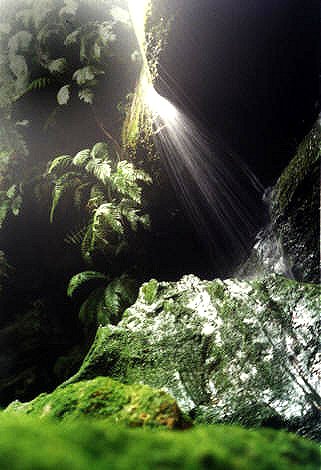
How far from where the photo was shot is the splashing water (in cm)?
392

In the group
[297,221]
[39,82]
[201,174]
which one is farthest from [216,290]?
[39,82]

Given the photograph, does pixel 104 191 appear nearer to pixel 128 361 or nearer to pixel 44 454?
pixel 128 361

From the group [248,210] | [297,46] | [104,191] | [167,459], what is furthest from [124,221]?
[167,459]

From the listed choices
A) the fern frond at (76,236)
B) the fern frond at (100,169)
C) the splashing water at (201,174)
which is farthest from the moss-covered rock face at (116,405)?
the fern frond at (76,236)

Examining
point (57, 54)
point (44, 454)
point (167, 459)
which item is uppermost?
point (57, 54)

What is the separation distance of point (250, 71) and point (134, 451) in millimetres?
3194

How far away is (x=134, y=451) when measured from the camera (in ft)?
2.04

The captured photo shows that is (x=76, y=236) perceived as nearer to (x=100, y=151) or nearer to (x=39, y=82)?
(x=100, y=151)

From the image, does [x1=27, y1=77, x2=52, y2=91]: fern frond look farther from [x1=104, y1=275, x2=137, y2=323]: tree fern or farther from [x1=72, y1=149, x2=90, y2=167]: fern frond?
[x1=104, y1=275, x2=137, y2=323]: tree fern

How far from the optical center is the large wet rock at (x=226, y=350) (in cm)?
190

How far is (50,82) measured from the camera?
5.39 meters

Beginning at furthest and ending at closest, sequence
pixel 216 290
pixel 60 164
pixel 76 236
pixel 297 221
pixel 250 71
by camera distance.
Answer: pixel 60 164
pixel 76 236
pixel 250 71
pixel 297 221
pixel 216 290

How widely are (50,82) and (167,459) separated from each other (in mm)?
5727

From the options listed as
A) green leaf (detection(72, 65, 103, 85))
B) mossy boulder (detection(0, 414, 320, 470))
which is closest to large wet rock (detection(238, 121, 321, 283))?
mossy boulder (detection(0, 414, 320, 470))
